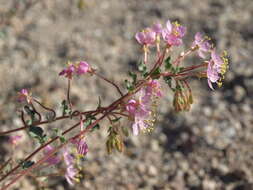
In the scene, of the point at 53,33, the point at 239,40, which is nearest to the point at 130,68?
the point at 53,33

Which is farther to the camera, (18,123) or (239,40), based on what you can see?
(239,40)

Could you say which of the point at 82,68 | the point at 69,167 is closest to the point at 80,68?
the point at 82,68

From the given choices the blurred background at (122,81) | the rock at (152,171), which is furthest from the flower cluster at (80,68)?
the rock at (152,171)

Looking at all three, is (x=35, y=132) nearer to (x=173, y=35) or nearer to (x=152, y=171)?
(x=173, y=35)

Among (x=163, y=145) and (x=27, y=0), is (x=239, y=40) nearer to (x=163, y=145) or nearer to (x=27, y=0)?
(x=163, y=145)

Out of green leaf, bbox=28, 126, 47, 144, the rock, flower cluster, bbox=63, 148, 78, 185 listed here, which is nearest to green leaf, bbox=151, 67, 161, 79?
green leaf, bbox=28, 126, 47, 144
